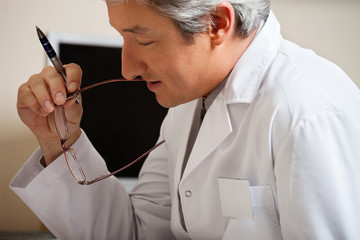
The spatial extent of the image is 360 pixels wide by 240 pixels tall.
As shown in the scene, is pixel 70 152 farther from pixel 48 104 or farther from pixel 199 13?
pixel 199 13

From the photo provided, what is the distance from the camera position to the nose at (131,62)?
2.81 feet

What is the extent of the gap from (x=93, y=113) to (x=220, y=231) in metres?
0.77

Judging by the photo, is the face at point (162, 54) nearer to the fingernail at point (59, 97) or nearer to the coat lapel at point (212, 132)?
the coat lapel at point (212, 132)

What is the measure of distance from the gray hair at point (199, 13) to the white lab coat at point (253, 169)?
59mm

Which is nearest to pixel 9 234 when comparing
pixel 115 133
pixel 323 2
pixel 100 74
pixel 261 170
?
pixel 115 133

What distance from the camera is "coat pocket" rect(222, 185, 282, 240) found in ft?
2.75

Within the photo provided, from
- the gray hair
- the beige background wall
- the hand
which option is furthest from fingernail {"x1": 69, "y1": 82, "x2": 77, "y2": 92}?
the beige background wall

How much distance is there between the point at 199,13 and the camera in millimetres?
816

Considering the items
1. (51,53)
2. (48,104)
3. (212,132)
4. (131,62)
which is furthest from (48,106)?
(212,132)

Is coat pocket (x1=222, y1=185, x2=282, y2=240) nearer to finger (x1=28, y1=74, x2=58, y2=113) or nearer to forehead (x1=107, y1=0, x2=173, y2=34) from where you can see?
forehead (x1=107, y1=0, x2=173, y2=34)

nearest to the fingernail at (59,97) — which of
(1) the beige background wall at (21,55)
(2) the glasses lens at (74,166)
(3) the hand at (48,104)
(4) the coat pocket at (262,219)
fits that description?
(3) the hand at (48,104)

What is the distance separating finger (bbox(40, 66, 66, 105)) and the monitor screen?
1.77 ft

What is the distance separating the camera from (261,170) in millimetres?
847

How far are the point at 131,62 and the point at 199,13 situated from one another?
0.55ft
